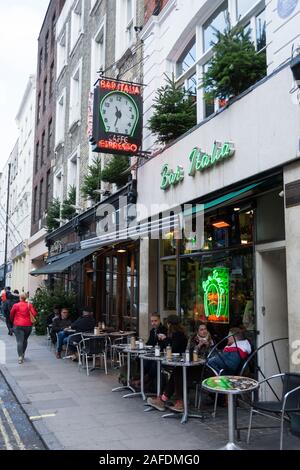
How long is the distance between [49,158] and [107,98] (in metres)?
14.7

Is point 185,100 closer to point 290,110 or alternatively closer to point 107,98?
point 107,98

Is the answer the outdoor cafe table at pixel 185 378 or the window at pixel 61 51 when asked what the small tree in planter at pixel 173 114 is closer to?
the outdoor cafe table at pixel 185 378

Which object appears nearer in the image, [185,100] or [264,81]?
[264,81]

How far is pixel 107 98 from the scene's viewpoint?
11508 mm

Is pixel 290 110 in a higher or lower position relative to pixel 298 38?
lower

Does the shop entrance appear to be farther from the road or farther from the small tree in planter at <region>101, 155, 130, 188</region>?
the small tree in planter at <region>101, 155, 130, 188</region>

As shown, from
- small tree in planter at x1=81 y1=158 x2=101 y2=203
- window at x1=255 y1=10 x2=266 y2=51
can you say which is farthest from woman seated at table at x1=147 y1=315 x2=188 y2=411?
small tree in planter at x1=81 y1=158 x2=101 y2=203

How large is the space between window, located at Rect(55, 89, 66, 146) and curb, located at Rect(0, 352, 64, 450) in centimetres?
1499

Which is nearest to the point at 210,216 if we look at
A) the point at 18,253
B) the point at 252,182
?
the point at 252,182

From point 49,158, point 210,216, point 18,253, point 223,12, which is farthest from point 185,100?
point 18,253

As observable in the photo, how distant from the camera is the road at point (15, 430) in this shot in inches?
225

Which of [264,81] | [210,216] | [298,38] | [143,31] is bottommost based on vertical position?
[210,216]

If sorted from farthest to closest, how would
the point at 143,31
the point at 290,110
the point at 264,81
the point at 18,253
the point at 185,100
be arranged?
the point at 18,253 → the point at 143,31 → the point at 185,100 → the point at 264,81 → the point at 290,110
